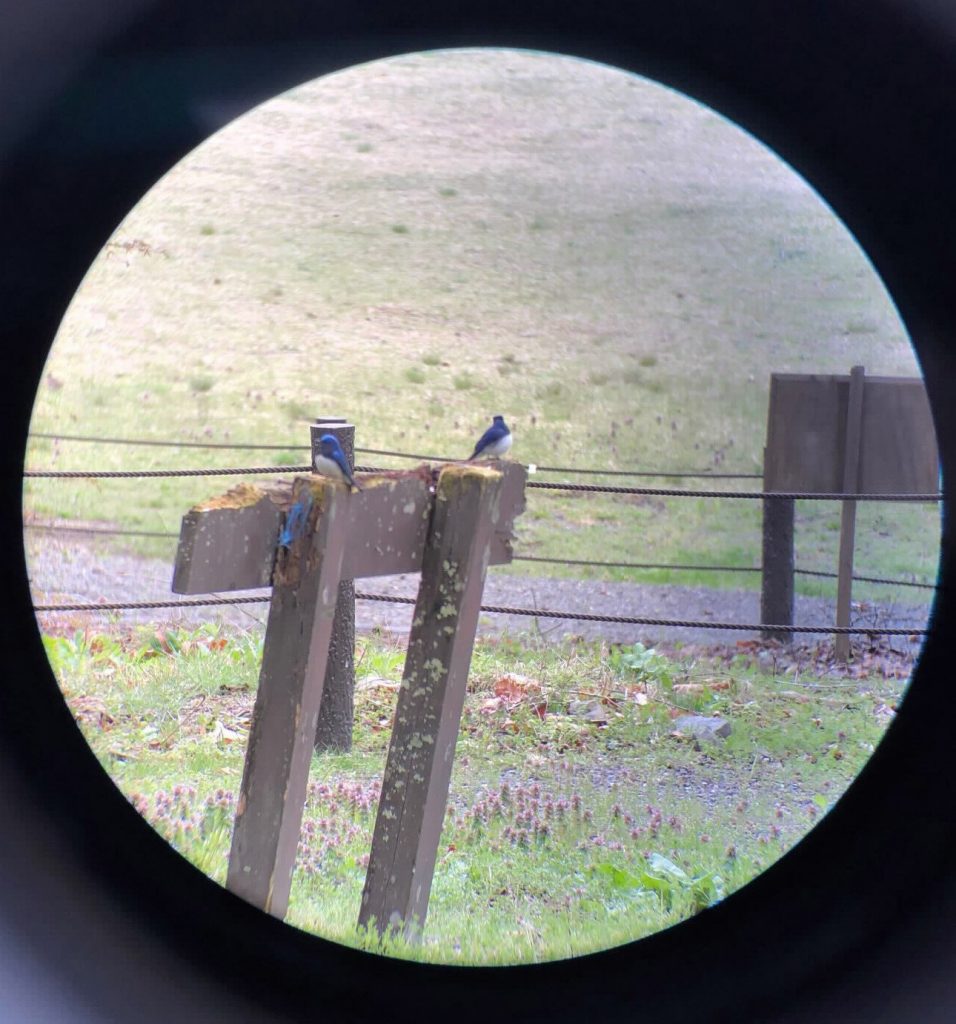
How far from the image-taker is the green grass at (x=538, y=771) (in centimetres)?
367

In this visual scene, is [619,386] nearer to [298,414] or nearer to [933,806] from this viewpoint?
[298,414]

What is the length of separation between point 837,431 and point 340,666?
2.72 metres

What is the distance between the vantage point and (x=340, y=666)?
4004mm

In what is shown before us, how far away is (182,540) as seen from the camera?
1399mm

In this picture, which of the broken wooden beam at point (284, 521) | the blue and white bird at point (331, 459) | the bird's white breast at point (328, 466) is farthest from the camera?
the bird's white breast at point (328, 466)

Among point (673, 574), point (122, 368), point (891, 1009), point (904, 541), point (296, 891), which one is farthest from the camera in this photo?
point (122, 368)

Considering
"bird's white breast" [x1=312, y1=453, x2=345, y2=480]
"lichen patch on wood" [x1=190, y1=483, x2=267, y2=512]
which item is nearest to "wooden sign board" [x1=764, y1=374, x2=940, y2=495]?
"bird's white breast" [x1=312, y1=453, x2=345, y2=480]

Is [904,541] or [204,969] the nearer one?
[204,969]

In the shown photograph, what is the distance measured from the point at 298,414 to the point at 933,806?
1130 cm

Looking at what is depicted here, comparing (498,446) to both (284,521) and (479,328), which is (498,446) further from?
(479,328)

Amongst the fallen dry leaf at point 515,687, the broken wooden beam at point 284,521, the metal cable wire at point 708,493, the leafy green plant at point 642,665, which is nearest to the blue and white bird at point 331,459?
the broken wooden beam at point 284,521

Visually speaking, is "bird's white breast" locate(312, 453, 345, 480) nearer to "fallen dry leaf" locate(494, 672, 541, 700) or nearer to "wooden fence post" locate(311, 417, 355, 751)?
"wooden fence post" locate(311, 417, 355, 751)

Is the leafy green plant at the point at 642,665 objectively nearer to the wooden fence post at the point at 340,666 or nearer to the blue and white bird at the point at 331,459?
the wooden fence post at the point at 340,666

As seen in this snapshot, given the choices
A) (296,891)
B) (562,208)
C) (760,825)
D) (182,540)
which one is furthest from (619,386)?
(182,540)
